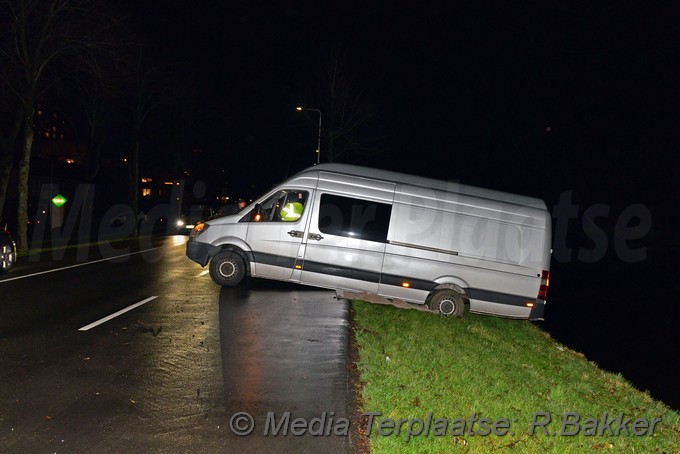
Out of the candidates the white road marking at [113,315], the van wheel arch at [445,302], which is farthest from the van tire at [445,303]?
the white road marking at [113,315]

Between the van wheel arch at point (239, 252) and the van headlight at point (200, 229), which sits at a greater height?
the van headlight at point (200, 229)

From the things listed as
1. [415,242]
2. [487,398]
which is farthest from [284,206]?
[487,398]

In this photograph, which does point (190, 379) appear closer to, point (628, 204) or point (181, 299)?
point (181, 299)

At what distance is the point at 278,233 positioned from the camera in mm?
11383

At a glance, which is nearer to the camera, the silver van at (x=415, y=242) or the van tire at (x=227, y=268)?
the silver van at (x=415, y=242)

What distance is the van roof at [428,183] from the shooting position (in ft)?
36.8

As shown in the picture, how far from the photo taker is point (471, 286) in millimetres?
10875

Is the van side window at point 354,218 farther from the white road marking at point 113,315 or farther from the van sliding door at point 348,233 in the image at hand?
the white road marking at point 113,315

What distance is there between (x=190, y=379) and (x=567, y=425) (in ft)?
13.5

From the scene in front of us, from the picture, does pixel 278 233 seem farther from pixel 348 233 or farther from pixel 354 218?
pixel 354 218

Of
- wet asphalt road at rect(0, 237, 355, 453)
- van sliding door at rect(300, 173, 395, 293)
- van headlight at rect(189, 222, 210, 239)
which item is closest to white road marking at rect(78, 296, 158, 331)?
wet asphalt road at rect(0, 237, 355, 453)

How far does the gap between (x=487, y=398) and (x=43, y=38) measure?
2035cm

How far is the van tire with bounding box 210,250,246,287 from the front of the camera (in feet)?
39.0

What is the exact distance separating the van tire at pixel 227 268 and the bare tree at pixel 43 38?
1234 centimetres
